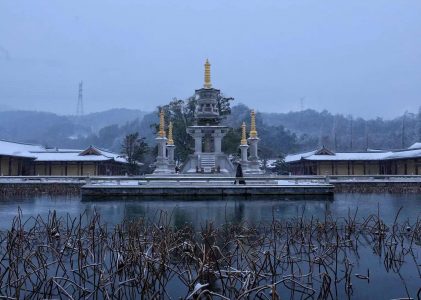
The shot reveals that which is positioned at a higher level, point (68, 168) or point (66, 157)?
point (66, 157)

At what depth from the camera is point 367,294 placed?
9898mm

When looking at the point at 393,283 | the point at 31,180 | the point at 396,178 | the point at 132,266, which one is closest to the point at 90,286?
the point at 132,266

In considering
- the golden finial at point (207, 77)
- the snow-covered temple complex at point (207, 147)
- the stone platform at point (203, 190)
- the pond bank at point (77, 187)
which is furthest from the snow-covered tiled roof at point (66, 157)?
the stone platform at point (203, 190)

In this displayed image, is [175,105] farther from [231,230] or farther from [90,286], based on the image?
[90,286]

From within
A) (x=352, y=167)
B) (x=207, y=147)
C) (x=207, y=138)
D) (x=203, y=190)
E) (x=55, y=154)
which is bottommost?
(x=203, y=190)

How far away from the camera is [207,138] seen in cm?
5259

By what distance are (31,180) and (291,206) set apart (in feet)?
88.4

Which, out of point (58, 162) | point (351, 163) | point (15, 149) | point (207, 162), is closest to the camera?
point (207, 162)

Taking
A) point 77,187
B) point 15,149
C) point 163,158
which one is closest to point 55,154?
point 15,149

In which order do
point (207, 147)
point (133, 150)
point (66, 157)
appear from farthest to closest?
1. point (133, 150)
2. point (66, 157)
3. point (207, 147)

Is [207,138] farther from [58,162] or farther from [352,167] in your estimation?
[352,167]

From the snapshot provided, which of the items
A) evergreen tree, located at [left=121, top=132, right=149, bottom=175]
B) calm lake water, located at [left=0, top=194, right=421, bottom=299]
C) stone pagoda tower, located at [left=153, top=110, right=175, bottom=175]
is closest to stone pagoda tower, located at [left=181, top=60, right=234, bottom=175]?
stone pagoda tower, located at [left=153, top=110, right=175, bottom=175]

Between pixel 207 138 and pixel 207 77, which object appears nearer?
pixel 207 138

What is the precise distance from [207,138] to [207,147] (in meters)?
1.13
